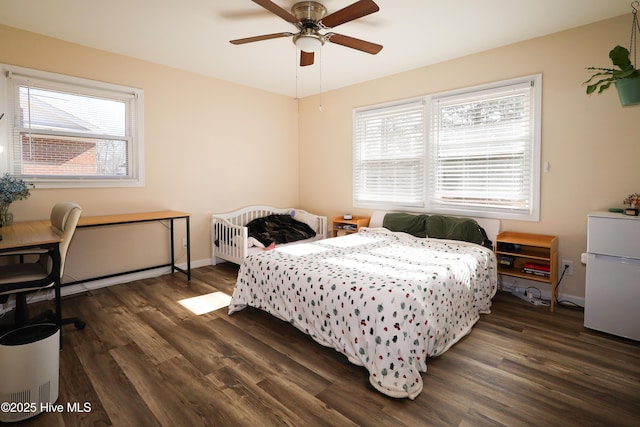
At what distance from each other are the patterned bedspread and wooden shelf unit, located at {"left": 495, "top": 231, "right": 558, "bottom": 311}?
226mm

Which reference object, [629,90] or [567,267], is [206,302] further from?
[629,90]

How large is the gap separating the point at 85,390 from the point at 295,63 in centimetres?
364

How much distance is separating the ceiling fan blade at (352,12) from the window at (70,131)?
256 centimetres

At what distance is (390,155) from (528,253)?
2008mm

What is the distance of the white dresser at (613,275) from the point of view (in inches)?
95.6

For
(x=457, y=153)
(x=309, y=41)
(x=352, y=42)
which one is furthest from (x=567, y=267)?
(x=309, y=41)

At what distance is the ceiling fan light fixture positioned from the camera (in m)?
2.63

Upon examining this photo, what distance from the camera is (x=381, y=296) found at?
6.66 feet

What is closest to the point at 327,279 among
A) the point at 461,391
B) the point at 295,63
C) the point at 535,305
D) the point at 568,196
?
the point at 461,391

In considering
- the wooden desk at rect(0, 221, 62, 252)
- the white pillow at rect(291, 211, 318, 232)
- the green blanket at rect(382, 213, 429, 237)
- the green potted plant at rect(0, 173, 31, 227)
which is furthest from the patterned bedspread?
the green potted plant at rect(0, 173, 31, 227)

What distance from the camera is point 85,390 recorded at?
191 centimetres

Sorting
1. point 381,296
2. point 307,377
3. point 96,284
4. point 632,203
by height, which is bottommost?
point 307,377

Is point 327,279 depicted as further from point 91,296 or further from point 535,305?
point 91,296

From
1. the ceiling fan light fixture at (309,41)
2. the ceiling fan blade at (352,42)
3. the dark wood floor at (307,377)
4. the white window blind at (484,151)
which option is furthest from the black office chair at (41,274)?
the white window blind at (484,151)
